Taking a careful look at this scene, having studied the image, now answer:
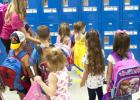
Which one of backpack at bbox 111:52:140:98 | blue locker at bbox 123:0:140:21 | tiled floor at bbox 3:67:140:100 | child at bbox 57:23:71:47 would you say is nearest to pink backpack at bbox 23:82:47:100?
backpack at bbox 111:52:140:98

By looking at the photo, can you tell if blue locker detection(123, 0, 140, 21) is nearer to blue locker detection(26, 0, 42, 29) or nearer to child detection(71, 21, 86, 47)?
child detection(71, 21, 86, 47)

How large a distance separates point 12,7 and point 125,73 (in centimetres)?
193

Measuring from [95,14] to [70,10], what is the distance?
491mm

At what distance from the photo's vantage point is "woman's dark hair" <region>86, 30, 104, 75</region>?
4.11m

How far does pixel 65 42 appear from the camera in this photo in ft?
18.3

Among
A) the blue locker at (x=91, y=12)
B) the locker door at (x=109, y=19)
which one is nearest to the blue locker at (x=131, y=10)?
the locker door at (x=109, y=19)

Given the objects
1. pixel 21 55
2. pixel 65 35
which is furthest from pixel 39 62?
pixel 65 35

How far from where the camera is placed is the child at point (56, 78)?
11.2ft

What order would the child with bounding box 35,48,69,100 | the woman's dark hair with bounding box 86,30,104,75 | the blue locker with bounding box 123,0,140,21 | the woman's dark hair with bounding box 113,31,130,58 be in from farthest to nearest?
the blue locker with bounding box 123,0,140,21 → the woman's dark hair with bounding box 86,30,104,75 → the woman's dark hair with bounding box 113,31,130,58 → the child with bounding box 35,48,69,100

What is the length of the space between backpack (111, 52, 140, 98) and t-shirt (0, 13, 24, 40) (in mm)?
1583

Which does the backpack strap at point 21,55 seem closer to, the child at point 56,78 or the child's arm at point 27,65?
the child's arm at point 27,65

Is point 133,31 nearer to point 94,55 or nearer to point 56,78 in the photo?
point 94,55

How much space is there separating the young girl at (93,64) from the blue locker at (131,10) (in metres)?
3.01

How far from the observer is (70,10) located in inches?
279
